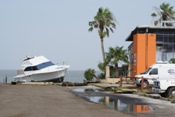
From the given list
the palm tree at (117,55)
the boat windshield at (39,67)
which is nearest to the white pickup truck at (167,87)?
the palm tree at (117,55)

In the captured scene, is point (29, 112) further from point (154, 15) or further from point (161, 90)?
point (154, 15)

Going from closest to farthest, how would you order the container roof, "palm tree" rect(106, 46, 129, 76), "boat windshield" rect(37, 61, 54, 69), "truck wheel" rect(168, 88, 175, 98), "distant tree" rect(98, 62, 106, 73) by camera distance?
"truck wheel" rect(168, 88, 175, 98), the container roof, "palm tree" rect(106, 46, 129, 76), "distant tree" rect(98, 62, 106, 73), "boat windshield" rect(37, 61, 54, 69)

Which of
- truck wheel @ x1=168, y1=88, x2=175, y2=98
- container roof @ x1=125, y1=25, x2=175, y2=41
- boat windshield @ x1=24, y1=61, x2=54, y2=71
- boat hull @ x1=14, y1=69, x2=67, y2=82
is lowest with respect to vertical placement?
truck wheel @ x1=168, y1=88, x2=175, y2=98

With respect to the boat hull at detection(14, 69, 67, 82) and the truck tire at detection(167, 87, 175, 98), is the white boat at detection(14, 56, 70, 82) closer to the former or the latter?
the boat hull at detection(14, 69, 67, 82)

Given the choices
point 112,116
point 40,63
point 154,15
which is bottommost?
point 112,116

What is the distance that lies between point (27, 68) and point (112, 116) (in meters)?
48.3

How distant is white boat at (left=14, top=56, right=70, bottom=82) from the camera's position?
5947 cm

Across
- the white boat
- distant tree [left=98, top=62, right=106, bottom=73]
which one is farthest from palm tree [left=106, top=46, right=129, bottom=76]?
the white boat

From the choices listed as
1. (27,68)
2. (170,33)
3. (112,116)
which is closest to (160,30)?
(170,33)

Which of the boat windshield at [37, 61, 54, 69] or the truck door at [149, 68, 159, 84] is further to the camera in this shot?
the boat windshield at [37, 61, 54, 69]

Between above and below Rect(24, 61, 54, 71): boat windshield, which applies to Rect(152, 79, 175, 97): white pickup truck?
below

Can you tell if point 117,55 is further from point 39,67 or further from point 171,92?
point 171,92

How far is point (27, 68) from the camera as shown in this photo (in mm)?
61000

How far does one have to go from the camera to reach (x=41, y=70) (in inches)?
2338
